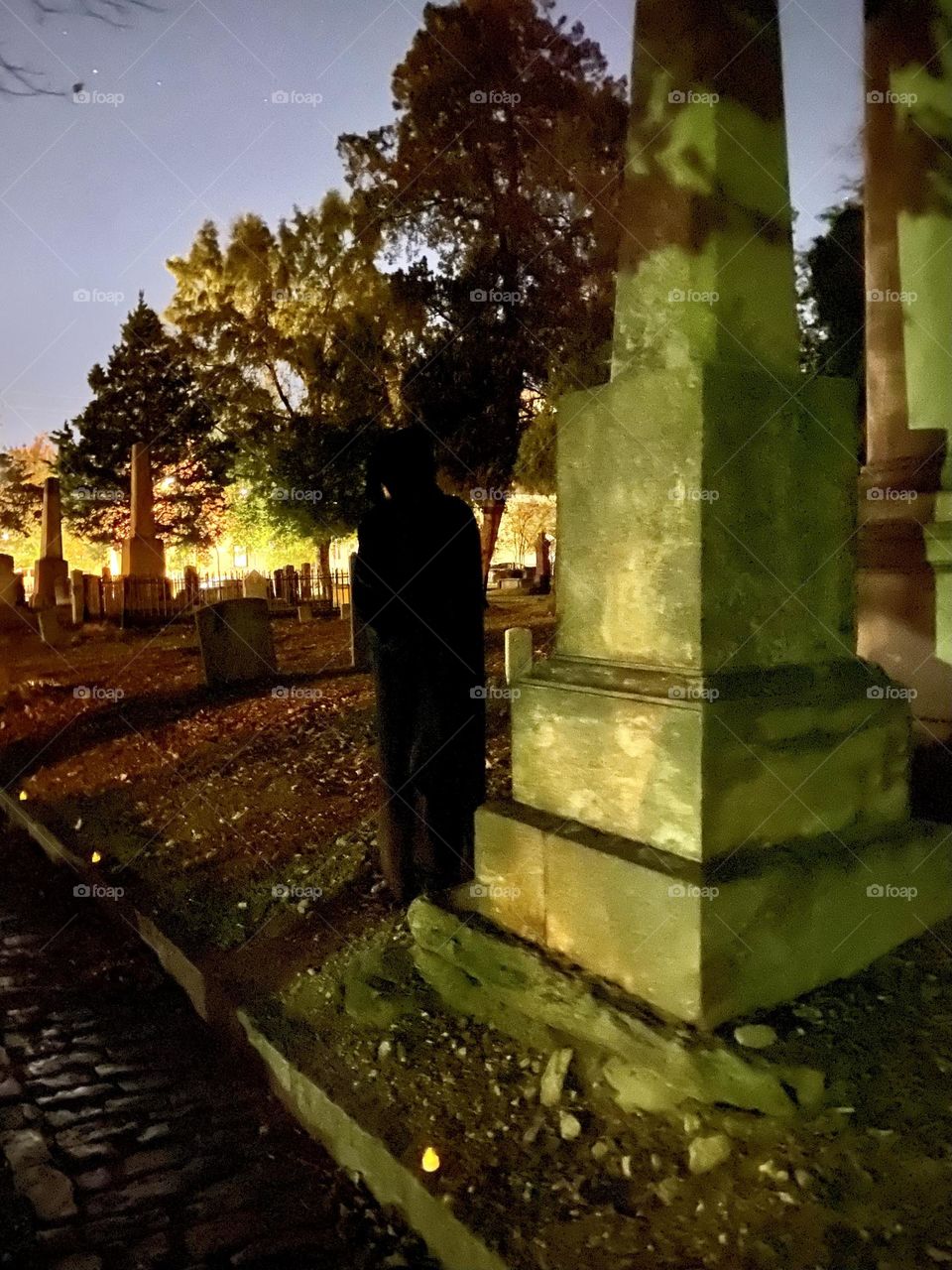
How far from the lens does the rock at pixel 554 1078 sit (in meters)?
2.97

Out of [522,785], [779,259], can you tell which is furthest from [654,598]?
[779,259]

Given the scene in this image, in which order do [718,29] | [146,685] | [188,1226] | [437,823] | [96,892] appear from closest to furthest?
[188,1226] < [718,29] < [437,823] < [96,892] < [146,685]

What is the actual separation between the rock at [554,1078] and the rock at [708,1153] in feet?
1.58

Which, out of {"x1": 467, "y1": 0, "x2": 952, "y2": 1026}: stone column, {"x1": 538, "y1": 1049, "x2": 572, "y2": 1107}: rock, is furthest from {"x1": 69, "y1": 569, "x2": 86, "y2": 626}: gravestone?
{"x1": 538, "y1": 1049, "x2": 572, "y2": 1107}: rock

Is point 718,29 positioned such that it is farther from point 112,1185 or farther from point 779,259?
point 112,1185

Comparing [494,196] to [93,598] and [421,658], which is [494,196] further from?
[421,658]

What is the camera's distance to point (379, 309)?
939 inches

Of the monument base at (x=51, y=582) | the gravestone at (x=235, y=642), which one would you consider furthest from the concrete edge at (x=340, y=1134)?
the monument base at (x=51, y=582)

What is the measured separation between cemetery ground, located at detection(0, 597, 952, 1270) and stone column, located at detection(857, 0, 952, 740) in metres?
2.00

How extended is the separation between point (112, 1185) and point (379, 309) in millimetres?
23030

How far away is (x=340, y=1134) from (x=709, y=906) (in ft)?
4.81

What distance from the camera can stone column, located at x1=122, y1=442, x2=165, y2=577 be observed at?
2616 centimetres

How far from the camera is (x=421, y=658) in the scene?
4449mm

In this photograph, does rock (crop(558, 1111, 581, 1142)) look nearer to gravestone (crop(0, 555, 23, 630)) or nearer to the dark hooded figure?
the dark hooded figure
